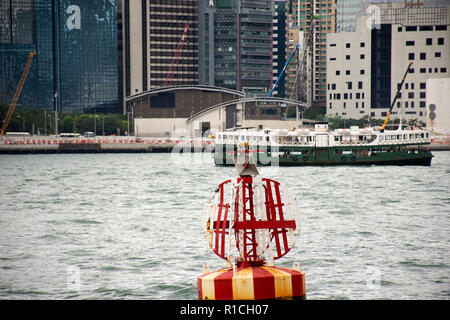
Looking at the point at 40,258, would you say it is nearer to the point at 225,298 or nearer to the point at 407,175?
the point at 225,298

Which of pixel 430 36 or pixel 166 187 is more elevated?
pixel 430 36

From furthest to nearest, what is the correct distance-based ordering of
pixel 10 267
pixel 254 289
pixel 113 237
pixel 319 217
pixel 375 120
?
pixel 375 120 < pixel 319 217 < pixel 113 237 < pixel 10 267 < pixel 254 289

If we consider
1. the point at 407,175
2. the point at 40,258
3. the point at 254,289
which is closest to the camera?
the point at 254,289

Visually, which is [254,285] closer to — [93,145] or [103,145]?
[93,145]

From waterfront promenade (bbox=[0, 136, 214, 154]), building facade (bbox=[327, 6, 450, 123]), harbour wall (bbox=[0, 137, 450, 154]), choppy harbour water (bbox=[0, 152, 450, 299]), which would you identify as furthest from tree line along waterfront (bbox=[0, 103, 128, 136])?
choppy harbour water (bbox=[0, 152, 450, 299])

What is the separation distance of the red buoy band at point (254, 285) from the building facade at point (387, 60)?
16832cm

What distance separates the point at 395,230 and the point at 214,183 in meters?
32.8

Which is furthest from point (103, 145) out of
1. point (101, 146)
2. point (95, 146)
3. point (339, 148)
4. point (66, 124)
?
point (339, 148)

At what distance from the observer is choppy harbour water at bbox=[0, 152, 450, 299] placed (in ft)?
74.1

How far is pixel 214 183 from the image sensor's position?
66.0m

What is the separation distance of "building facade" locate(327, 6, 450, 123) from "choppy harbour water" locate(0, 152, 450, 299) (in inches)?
4700

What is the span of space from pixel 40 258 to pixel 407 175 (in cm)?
5454

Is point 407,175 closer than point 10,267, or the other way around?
point 10,267

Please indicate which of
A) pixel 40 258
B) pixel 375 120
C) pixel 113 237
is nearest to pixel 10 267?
pixel 40 258
